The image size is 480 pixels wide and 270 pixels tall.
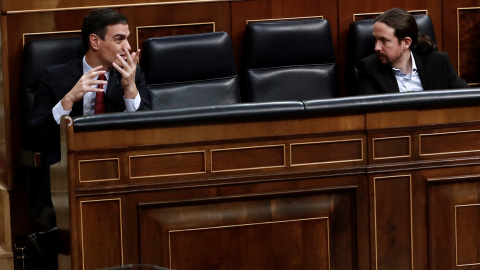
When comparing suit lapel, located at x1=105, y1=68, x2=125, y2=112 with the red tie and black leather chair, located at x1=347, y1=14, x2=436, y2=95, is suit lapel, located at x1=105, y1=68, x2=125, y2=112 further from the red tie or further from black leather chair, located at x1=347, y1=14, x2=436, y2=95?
black leather chair, located at x1=347, y1=14, x2=436, y2=95

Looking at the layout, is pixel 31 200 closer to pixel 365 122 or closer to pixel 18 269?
pixel 18 269

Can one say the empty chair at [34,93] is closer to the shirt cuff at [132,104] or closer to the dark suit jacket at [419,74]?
the shirt cuff at [132,104]

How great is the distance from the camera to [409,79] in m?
2.16

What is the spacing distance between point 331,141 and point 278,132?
10 cm

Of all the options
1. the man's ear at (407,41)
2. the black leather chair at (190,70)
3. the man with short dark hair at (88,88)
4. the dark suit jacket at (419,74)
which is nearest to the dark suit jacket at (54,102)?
the man with short dark hair at (88,88)

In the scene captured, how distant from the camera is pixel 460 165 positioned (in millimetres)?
1708

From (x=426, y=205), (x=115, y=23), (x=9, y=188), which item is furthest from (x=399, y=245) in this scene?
(x=9, y=188)

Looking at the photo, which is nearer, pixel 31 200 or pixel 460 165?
pixel 460 165

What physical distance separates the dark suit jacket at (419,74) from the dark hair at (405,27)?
2cm

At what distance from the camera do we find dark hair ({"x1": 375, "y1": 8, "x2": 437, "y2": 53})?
2.13m

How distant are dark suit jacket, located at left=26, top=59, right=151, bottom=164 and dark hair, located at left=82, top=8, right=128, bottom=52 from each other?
59 mm

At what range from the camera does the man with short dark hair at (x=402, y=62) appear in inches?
83.4

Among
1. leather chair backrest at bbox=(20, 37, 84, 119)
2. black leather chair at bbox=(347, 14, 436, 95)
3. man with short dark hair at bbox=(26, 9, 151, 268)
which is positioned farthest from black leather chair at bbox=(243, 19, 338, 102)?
leather chair backrest at bbox=(20, 37, 84, 119)

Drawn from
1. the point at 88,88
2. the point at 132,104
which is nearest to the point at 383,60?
the point at 132,104
